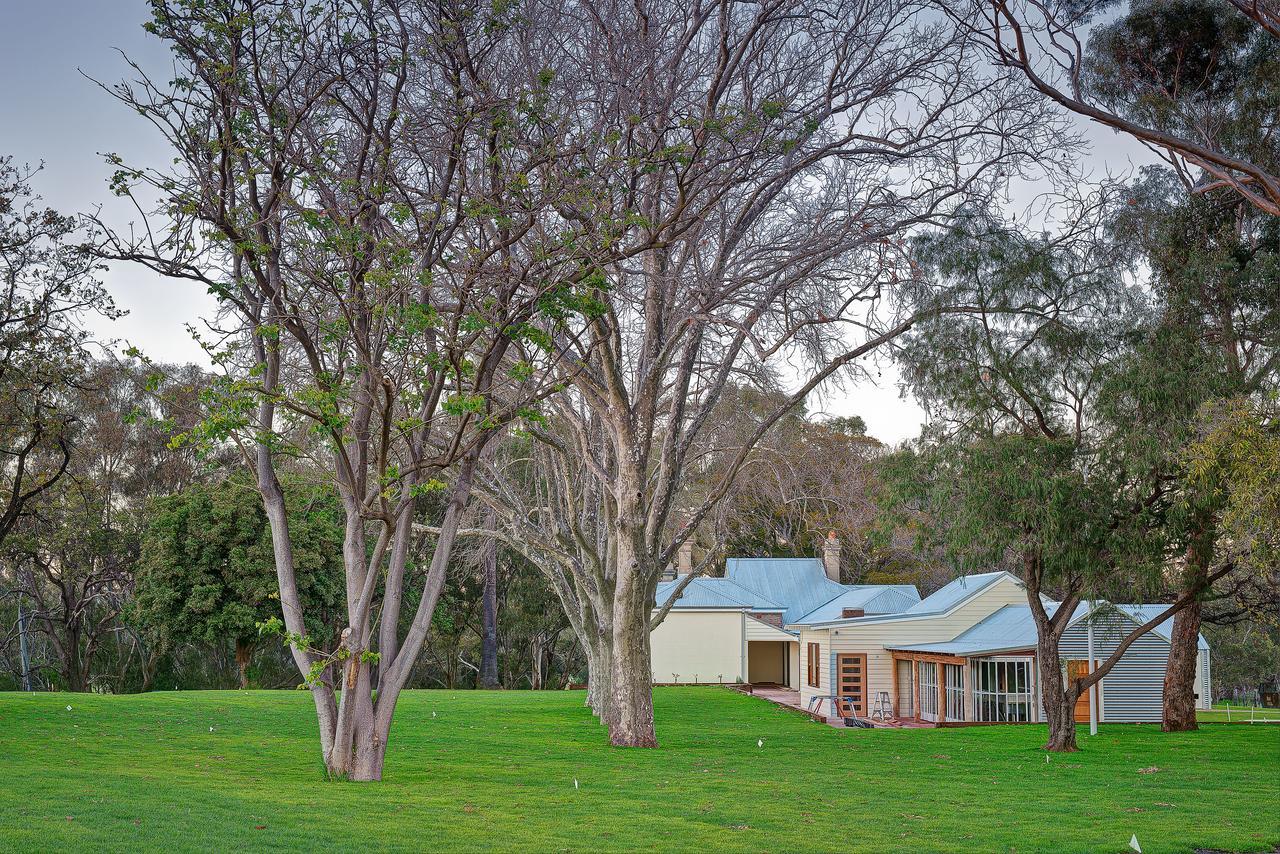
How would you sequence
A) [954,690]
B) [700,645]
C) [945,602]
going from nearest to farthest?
[954,690] < [945,602] < [700,645]

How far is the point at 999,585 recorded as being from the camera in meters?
34.1

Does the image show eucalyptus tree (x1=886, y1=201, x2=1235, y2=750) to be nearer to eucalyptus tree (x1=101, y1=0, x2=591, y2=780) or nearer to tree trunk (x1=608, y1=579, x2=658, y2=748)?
tree trunk (x1=608, y1=579, x2=658, y2=748)

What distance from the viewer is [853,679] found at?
3481 cm

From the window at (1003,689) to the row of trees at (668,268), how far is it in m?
8.98

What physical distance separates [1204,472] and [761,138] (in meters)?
7.37

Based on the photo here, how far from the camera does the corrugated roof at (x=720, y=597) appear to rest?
4538 centimetres

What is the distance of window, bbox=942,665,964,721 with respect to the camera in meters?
30.9

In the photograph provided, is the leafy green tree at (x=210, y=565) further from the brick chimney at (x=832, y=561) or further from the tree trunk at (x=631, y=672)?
the brick chimney at (x=832, y=561)

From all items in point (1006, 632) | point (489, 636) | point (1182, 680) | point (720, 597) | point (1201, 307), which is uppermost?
point (1201, 307)

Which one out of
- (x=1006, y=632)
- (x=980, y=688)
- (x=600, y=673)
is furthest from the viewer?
(x=1006, y=632)

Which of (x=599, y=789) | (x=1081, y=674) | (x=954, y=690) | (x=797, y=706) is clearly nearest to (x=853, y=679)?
(x=797, y=706)

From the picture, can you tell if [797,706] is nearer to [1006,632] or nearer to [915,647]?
[915,647]

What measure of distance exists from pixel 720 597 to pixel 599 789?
106 ft

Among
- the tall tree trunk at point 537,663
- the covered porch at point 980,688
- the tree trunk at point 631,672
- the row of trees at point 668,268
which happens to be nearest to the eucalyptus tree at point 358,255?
the row of trees at point 668,268
